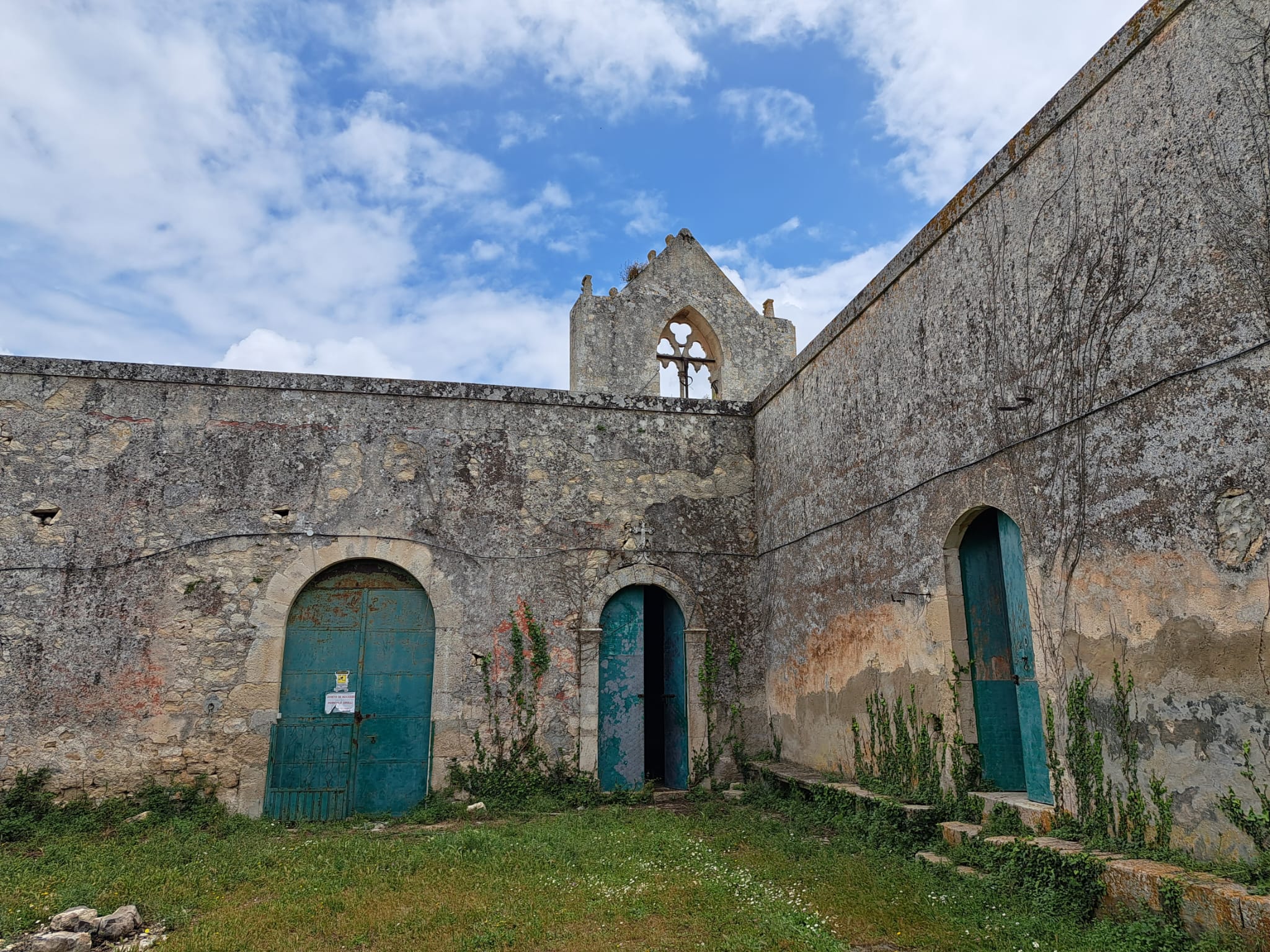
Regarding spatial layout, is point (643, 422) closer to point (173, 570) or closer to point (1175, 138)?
point (173, 570)

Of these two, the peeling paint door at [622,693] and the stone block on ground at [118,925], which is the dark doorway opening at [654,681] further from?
the stone block on ground at [118,925]

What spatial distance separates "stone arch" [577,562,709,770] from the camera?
7750 mm

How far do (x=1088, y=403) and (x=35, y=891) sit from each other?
21.5 feet

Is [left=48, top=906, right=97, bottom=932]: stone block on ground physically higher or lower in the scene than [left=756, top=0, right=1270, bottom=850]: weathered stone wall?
lower

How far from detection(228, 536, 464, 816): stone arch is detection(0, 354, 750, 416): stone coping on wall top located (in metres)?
1.54

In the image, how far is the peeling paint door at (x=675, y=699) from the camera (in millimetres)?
8109

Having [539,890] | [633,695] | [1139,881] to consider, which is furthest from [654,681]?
[1139,881]

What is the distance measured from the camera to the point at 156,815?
263 inches

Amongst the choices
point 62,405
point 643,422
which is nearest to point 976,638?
point 643,422

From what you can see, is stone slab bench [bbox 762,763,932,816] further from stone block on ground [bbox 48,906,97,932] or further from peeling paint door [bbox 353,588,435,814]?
stone block on ground [bbox 48,906,97,932]

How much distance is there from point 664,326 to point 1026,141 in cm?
861

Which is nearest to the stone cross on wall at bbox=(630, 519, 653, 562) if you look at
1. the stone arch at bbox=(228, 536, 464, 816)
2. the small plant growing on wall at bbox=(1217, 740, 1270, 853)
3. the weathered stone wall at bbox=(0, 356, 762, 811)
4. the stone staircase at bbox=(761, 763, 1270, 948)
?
the weathered stone wall at bbox=(0, 356, 762, 811)

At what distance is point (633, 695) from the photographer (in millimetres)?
8062

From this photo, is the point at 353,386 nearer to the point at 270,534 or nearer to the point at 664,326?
the point at 270,534
